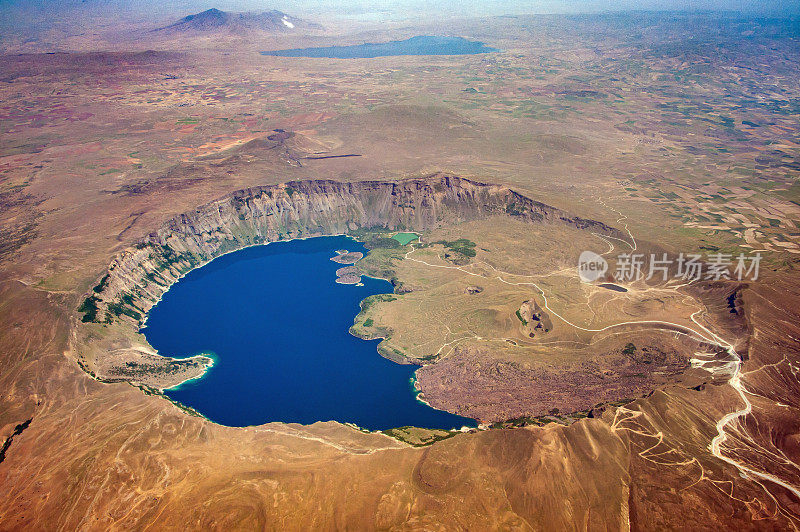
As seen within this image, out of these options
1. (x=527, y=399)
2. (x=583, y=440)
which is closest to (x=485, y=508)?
(x=583, y=440)

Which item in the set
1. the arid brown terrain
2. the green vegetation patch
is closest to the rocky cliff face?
the arid brown terrain

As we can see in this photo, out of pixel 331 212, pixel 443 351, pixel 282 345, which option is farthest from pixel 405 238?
pixel 443 351

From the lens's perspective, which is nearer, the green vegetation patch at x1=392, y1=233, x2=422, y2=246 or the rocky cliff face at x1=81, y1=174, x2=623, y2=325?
the rocky cliff face at x1=81, y1=174, x2=623, y2=325

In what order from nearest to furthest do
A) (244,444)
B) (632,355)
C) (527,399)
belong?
(244,444) → (527,399) → (632,355)

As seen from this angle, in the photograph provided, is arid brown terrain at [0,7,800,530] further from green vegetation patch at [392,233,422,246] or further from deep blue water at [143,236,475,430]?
deep blue water at [143,236,475,430]

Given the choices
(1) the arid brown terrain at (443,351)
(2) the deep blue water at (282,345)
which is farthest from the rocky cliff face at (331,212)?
(2) the deep blue water at (282,345)

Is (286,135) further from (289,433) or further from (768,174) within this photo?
(768,174)

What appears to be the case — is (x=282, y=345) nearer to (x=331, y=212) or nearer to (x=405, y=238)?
(x=405, y=238)
